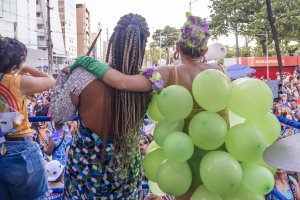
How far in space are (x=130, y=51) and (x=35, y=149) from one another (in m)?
0.77

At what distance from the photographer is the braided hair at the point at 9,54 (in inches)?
76.0

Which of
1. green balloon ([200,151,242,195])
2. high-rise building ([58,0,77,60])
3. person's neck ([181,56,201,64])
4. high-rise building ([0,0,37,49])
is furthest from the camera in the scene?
high-rise building ([58,0,77,60])

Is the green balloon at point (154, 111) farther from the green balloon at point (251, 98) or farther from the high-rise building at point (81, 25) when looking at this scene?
the high-rise building at point (81, 25)

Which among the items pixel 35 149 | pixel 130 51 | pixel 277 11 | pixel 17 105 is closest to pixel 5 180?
pixel 35 149

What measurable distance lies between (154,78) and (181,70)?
0.77 ft

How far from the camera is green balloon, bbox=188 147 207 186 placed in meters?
1.95

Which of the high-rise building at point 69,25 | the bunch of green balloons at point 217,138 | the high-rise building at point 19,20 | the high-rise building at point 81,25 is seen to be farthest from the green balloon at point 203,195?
the high-rise building at point 81,25

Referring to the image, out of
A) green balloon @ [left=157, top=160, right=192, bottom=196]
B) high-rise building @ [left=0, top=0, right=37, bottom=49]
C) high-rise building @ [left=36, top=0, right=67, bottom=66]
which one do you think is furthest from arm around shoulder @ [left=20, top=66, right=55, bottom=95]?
high-rise building @ [left=36, top=0, right=67, bottom=66]

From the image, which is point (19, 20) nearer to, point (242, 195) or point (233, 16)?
point (233, 16)

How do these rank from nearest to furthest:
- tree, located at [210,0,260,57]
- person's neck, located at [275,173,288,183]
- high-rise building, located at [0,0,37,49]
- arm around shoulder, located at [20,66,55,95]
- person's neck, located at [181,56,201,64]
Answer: arm around shoulder, located at [20,66,55,95]
person's neck, located at [181,56,201,64]
person's neck, located at [275,173,288,183]
tree, located at [210,0,260,57]
high-rise building, located at [0,0,37,49]

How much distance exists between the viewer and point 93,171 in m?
1.87

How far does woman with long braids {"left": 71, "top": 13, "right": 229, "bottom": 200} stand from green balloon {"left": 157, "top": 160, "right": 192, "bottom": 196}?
131 mm

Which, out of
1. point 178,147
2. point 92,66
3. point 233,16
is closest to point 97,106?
point 92,66

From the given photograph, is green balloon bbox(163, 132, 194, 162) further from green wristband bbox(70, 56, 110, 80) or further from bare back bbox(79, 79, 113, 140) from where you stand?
green wristband bbox(70, 56, 110, 80)
